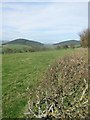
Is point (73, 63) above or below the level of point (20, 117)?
above

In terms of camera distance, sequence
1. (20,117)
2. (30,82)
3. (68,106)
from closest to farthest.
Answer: (68,106) < (20,117) < (30,82)

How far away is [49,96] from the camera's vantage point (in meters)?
8.28

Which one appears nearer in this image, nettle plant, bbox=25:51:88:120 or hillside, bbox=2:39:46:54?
nettle plant, bbox=25:51:88:120

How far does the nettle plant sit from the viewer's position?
8.11 m

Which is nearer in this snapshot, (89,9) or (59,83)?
(59,83)

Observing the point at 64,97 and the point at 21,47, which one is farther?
the point at 21,47

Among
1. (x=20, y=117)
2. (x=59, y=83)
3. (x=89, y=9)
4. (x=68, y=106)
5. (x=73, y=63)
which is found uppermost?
(x=89, y=9)

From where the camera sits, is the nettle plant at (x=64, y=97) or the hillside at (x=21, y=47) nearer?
the nettle plant at (x=64, y=97)

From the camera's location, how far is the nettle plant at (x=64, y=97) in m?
8.11

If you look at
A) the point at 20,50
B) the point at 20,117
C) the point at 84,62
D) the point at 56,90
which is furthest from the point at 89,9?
the point at 20,50

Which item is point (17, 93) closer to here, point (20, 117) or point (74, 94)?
point (20, 117)

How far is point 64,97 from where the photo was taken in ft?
26.9

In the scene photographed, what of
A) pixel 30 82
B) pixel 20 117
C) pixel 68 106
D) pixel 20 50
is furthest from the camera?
pixel 20 50

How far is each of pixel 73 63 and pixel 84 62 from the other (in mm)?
369
